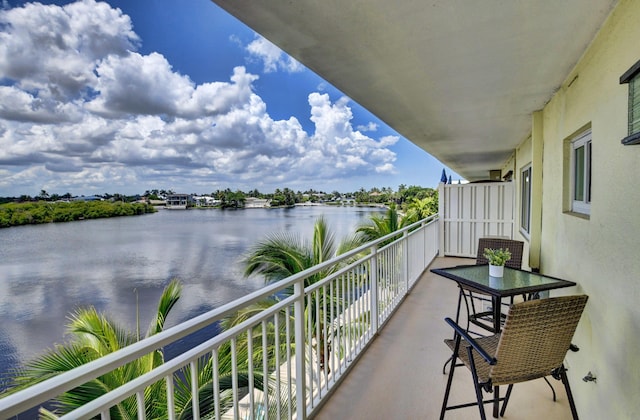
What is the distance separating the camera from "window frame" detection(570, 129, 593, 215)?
7.83 ft

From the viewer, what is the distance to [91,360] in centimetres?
380

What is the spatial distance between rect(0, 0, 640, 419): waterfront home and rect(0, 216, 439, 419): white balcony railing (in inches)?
0.5

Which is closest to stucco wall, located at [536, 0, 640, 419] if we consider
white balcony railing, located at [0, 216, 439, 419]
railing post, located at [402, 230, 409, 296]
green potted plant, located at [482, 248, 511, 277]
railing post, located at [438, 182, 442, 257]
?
green potted plant, located at [482, 248, 511, 277]

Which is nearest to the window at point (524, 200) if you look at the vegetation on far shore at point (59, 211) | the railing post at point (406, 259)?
the railing post at point (406, 259)

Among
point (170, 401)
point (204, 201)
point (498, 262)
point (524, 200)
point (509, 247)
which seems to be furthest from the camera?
point (204, 201)

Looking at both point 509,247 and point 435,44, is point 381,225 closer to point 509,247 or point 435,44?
point 509,247

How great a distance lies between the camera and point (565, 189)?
2.81 metres

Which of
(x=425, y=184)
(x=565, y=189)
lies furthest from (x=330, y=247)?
(x=425, y=184)

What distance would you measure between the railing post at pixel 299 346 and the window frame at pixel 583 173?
6.84 ft

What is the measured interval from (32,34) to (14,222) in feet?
36.3

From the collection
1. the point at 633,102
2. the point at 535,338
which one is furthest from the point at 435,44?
the point at 535,338

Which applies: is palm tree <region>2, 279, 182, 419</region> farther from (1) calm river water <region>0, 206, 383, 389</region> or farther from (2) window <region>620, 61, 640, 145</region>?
(1) calm river water <region>0, 206, 383, 389</region>

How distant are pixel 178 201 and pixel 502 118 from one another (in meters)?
18.8

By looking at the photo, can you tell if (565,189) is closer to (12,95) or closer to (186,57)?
(12,95)
